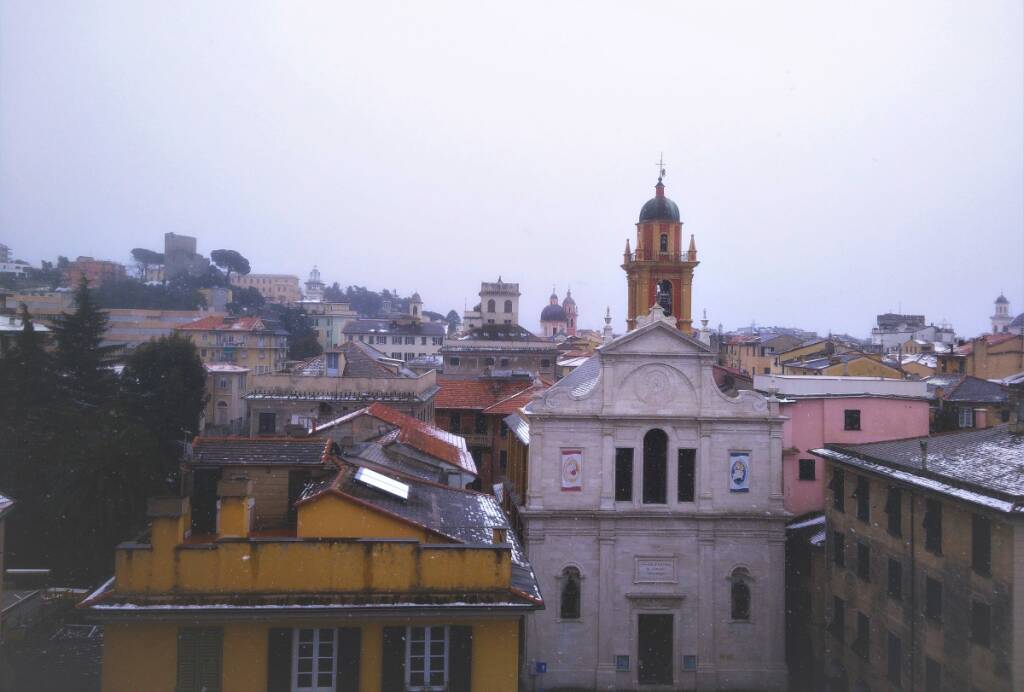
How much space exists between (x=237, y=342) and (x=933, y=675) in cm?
5794

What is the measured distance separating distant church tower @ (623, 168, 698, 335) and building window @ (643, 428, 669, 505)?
13760mm

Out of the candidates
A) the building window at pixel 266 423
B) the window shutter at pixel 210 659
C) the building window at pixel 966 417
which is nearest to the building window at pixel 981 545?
the window shutter at pixel 210 659

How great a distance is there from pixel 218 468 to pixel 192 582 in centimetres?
290

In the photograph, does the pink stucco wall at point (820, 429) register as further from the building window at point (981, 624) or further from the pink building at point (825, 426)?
the building window at point (981, 624)

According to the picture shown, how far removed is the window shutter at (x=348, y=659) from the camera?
11.9m

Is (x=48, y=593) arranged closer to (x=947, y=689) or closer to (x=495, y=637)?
(x=495, y=637)

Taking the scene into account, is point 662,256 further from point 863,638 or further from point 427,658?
point 427,658

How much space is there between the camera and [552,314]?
12694cm

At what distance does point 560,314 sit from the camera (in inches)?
5025

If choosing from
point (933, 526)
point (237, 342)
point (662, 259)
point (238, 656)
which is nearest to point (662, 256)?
point (662, 259)

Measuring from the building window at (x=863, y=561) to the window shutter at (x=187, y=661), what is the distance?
16526 mm

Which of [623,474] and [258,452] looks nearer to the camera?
[258,452]

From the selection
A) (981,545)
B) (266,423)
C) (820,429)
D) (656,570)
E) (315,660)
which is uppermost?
(820,429)

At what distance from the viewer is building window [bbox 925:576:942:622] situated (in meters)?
16.8
